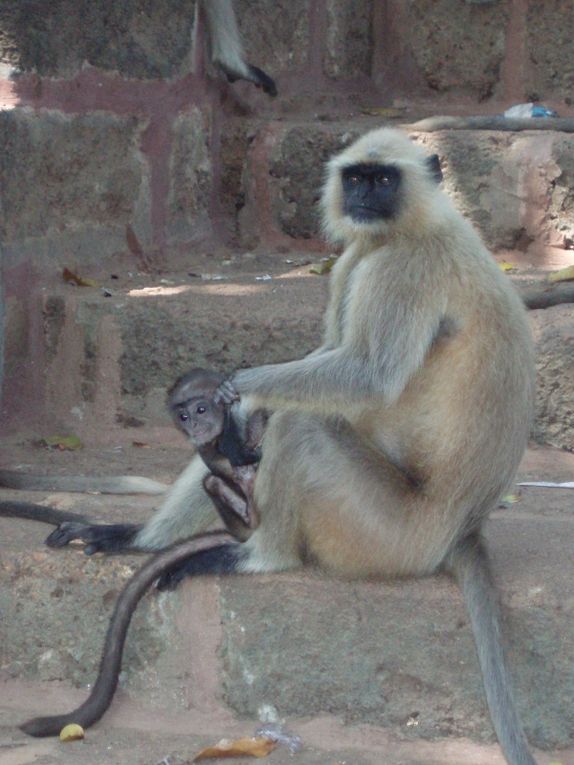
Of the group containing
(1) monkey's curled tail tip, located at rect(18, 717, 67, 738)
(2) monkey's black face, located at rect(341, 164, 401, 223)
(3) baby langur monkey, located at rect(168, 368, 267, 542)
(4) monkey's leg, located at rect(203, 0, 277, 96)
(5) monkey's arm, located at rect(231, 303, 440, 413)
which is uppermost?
(4) monkey's leg, located at rect(203, 0, 277, 96)

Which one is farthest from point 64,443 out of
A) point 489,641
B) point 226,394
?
point 489,641

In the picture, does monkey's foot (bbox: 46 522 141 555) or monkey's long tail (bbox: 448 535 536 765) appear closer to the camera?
monkey's long tail (bbox: 448 535 536 765)

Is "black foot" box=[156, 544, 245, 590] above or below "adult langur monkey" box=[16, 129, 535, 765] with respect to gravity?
below

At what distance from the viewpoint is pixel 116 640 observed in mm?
3186

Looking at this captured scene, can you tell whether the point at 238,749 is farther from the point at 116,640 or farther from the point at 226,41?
the point at 226,41

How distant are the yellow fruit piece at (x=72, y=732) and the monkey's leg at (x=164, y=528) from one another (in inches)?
17.2

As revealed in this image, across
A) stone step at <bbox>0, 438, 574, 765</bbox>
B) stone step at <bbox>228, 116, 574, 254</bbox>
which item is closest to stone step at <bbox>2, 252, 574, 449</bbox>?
stone step at <bbox>228, 116, 574, 254</bbox>

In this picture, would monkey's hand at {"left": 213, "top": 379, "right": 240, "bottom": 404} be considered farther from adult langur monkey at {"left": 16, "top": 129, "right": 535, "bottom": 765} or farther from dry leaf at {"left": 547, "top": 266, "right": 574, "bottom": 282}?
→ dry leaf at {"left": 547, "top": 266, "right": 574, "bottom": 282}

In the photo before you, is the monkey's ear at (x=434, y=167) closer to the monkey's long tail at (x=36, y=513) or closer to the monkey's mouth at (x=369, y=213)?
the monkey's mouth at (x=369, y=213)

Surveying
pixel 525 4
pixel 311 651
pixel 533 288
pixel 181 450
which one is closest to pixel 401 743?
pixel 311 651

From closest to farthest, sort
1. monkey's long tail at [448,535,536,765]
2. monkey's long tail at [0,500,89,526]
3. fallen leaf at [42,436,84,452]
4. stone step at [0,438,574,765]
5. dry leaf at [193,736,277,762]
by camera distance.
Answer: monkey's long tail at [448,535,536,765] → dry leaf at [193,736,277,762] → stone step at [0,438,574,765] → monkey's long tail at [0,500,89,526] → fallen leaf at [42,436,84,452]

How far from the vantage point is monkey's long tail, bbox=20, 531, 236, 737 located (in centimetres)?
313

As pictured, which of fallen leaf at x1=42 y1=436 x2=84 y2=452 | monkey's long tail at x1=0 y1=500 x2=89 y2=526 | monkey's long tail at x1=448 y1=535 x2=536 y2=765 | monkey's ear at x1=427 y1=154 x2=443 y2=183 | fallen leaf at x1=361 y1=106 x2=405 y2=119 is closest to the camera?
monkey's long tail at x1=448 y1=535 x2=536 y2=765

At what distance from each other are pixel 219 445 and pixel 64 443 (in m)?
1.37
